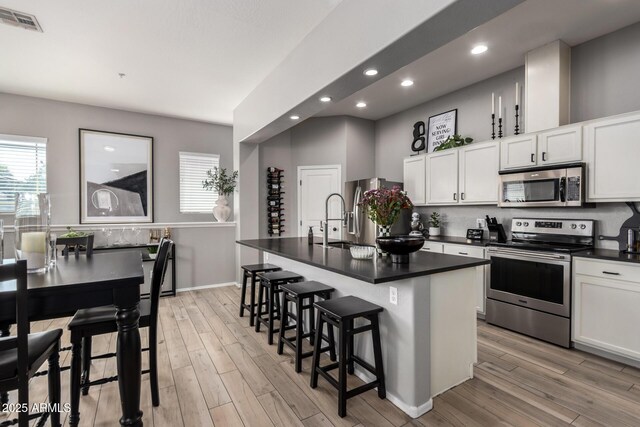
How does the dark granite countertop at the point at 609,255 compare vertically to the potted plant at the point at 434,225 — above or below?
below

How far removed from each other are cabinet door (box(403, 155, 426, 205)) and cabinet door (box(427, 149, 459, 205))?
0.09 m

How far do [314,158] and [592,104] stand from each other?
155 inches

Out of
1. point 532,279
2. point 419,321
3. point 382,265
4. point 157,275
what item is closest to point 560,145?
point 532,279

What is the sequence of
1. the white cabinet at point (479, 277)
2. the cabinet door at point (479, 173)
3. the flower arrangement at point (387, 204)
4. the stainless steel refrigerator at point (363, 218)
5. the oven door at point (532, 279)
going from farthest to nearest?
the stainless steel refrigerator at point (363, 218) → the cabinet door at point (479, 173) → the white cabinet at point (479, 277) → the oven door at point (532, 279) → the flower arrangement at point (387, 204)

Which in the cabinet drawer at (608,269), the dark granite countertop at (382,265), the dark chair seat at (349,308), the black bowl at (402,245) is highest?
the black bowl at (402,245)

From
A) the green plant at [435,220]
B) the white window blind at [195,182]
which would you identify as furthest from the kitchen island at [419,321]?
the white window blind at [195,182]

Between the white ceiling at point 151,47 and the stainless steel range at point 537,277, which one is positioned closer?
the white ceiling at point 151,47

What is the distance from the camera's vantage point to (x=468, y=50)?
10.9ft

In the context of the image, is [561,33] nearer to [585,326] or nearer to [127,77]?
[585,326]

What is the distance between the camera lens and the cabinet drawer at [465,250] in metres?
3.64

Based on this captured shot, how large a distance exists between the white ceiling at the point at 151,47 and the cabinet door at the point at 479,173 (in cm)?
245

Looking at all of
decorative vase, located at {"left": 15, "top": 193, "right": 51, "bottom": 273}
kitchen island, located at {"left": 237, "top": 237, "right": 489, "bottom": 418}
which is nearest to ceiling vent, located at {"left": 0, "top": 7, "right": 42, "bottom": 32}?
decorative vase, located at {"left": 15, "top": 193, "right": 51, "bottom": 273}

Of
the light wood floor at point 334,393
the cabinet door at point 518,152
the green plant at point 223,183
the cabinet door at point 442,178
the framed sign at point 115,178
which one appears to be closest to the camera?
the light wood floor at point 334,393

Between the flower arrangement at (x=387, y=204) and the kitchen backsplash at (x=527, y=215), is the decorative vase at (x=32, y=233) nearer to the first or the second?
the flower arrangement at (x=387, y=204)
